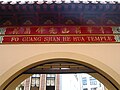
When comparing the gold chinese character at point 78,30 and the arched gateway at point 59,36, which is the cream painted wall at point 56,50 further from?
the gold chinese character at point 78,30

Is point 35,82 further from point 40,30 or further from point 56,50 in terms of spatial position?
point 56,50

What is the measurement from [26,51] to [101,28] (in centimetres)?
175

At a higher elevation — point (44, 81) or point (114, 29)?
point (44, 81)

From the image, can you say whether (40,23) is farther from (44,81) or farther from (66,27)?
(44,81)

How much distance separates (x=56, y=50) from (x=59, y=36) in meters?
0.37

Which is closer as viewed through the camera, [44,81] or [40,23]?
[40,23]

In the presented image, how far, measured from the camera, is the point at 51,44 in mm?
4746

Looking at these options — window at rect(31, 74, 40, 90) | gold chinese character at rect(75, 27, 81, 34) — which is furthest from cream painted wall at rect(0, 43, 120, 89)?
window at rect(31, 74, 40, 90)

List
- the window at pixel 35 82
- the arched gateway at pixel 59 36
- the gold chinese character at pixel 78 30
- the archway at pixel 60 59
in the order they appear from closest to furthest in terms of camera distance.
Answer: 1. the archway at pixel 60 59
2. the arched gateway at pixel 59 36
3. the gold chinese character at pixel 78 30
4. the window at pixel 35 82

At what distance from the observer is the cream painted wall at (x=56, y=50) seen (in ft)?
15.0

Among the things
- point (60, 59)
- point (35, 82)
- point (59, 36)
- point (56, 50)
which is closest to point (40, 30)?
point (59, 36)

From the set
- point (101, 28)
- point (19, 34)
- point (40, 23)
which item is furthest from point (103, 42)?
point (19, 34)

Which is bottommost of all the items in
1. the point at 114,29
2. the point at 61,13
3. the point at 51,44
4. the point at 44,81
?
the point at 51,44

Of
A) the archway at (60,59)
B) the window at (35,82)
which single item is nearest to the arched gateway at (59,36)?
the archway at (60,59)
